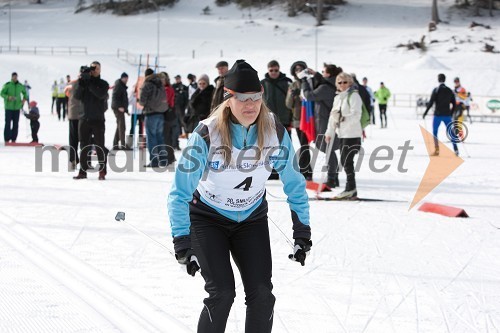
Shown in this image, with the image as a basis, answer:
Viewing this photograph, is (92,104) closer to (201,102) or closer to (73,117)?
(73,117)

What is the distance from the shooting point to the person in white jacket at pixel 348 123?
28.8ft

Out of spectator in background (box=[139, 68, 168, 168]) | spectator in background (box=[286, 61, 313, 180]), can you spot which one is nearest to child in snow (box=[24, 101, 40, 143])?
spectator in background (box=[139, 68, 168, 168])

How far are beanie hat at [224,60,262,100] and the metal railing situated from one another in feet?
201

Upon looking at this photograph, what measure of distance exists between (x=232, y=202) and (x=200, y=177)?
7.1 inches

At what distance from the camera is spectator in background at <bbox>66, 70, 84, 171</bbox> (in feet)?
34.8

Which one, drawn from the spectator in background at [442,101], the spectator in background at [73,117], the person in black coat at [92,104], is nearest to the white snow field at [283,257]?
the spectator in background at [73,117]

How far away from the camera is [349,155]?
28.7 ft

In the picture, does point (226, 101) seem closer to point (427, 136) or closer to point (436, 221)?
point (436, 221)

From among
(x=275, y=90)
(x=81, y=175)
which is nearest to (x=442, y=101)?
(x=275, y=90)

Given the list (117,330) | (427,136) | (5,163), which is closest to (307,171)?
(5,163)

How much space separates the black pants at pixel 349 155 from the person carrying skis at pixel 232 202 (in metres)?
5.44

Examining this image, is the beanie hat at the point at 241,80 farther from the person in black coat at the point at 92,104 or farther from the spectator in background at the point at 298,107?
the person in black coat at the point at 92,104

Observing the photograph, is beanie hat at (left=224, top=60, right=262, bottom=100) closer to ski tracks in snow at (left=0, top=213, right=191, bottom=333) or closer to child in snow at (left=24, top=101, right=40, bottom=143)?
ski tracks in snow at (left=0, top=213, right=191, bottom=333)

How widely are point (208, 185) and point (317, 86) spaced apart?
671 cm
